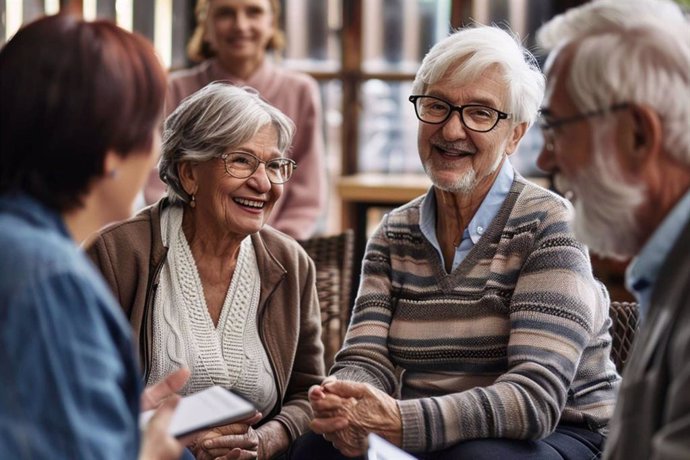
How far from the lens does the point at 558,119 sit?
1.44 metres

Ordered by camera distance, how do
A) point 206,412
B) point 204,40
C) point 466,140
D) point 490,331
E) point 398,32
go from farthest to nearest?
point 398,32, point 204,40, point 466,140, point 490,331, point 206,412

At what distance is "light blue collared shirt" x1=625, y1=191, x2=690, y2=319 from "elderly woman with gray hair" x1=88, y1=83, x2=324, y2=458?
40.3 inches

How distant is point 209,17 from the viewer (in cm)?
365

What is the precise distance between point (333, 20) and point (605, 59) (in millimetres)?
3666

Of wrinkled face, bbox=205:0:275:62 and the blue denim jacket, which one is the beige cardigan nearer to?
the blue denim jacket

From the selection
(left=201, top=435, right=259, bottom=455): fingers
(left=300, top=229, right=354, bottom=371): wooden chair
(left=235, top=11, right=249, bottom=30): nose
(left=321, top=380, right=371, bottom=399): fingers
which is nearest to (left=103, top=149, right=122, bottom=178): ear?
(left=321, top=380, right=371, bottom=399): fingers

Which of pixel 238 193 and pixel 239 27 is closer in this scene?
pixel 238 193

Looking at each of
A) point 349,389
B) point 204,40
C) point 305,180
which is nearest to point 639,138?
point 349,389

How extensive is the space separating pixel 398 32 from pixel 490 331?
10.1ft

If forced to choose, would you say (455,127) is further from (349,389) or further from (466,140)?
(349,389)

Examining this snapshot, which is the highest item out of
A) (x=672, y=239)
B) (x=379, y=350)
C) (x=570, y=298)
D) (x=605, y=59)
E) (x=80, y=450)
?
(x=605, y=59)

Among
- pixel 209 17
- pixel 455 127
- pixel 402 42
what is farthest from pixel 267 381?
pixel 402 42

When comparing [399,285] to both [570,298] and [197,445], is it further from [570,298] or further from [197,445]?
[197,445]

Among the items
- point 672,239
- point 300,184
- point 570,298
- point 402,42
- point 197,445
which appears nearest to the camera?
point 672,239
